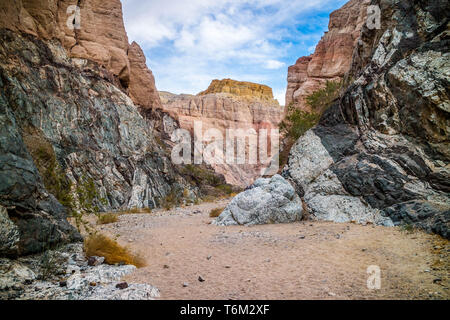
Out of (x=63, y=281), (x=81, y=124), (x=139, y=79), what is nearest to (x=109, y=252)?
(x=63, y=281)

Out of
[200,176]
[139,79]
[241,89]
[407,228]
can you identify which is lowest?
[407,228]

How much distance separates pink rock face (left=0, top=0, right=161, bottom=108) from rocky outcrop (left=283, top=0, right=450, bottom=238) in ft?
59.8

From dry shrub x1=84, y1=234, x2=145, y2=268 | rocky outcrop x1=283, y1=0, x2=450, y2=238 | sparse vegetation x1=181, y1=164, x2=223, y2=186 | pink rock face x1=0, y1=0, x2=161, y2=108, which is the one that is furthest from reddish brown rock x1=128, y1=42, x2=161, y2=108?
dry shrub x1=84, y1=234, x2=145, y2=268

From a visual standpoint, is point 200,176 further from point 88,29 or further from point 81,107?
point 88,29

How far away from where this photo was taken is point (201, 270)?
4703mm

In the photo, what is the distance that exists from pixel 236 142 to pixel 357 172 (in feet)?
192

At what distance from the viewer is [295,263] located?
4.85 m

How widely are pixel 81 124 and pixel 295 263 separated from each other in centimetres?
1741

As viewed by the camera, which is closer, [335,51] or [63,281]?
[63,281]

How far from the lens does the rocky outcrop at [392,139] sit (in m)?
7.38

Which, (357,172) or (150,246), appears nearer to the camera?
(150,246)

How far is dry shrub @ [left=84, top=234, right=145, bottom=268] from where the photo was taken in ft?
16.7
